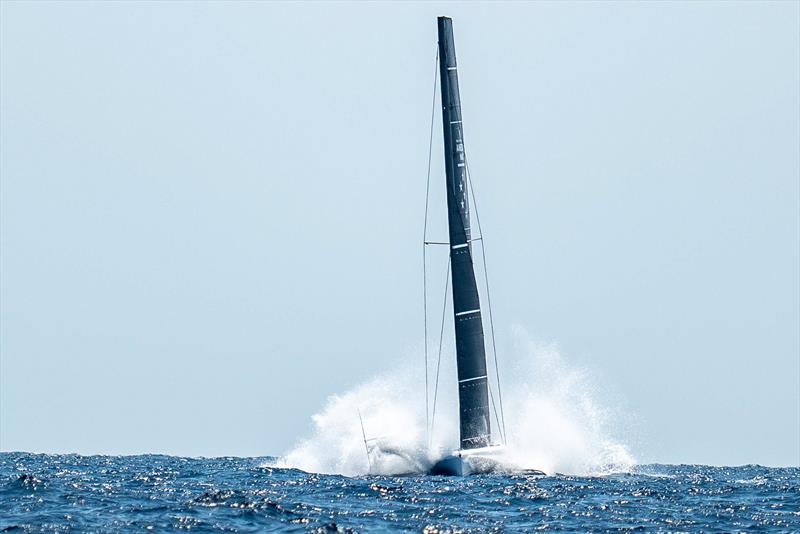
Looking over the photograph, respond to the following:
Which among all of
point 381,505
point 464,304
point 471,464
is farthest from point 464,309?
point 381,505

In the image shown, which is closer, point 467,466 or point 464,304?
point 467,466

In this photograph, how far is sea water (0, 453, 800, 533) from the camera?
83.2 feet

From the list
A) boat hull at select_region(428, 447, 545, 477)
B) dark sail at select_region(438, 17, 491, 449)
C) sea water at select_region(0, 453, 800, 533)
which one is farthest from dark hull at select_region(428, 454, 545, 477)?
dark sail at select_region(438, 17, 491, 449)

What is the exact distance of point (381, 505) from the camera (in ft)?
95.4

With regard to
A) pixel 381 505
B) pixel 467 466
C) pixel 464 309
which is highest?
pixel 464 309

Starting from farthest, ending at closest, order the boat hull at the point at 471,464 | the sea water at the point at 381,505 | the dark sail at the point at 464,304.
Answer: the dark sail at the point at 464,304, the boat hull at the point at 471,464, the sea water at the point at 381,505

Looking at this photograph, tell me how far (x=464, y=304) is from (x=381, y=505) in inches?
455

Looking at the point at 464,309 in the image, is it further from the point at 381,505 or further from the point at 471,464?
the point at 381,505

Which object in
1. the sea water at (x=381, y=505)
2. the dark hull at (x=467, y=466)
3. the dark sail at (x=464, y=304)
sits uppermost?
the dark sail at (x=464, y=304)

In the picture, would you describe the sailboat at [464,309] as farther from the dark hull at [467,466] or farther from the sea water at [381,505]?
the sea water at [381,505]

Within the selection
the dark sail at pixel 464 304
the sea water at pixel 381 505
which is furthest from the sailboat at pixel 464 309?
the sea water at pixel 381 505

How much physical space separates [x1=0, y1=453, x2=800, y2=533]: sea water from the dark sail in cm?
196

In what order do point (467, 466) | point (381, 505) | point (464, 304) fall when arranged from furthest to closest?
point (464, 304), point (467, 466), point (381, 505)

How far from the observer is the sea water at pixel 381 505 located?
25359mm
